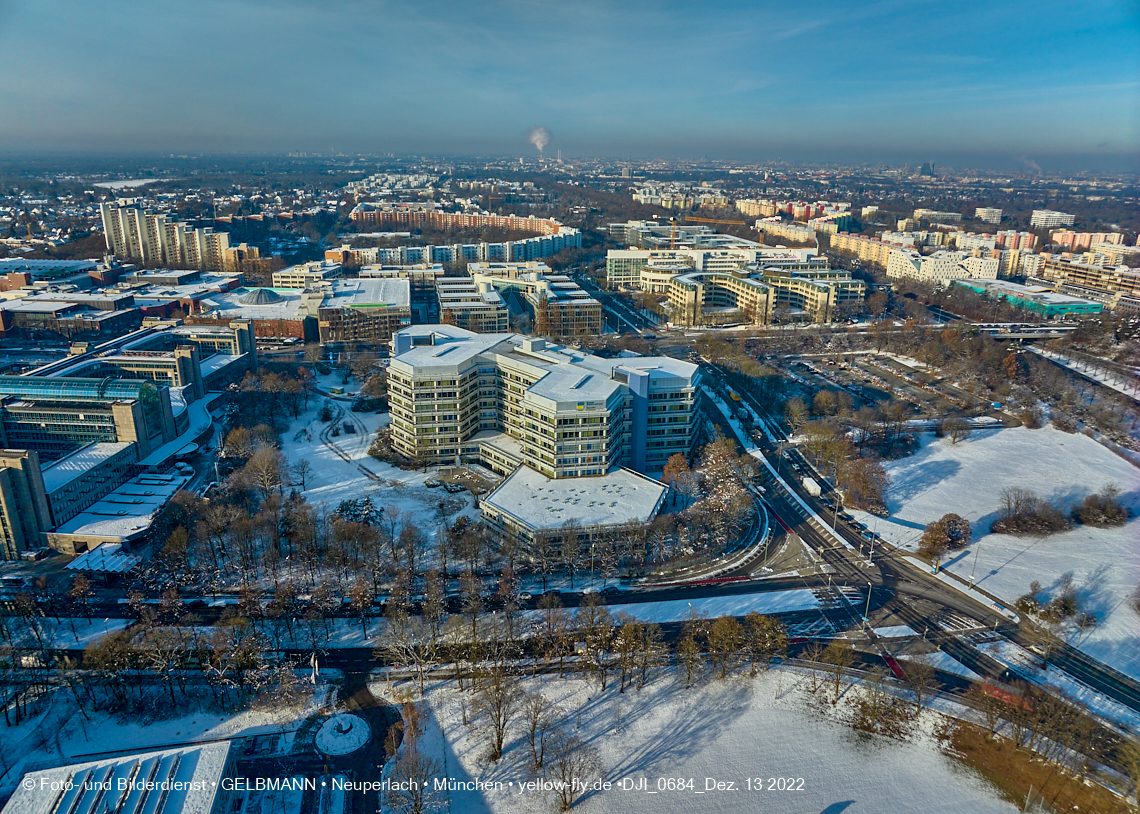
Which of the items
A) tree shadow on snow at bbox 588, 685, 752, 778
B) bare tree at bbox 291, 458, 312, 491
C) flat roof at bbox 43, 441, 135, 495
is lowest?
tree shadow on snow at bbox 588, 685, 752, 778

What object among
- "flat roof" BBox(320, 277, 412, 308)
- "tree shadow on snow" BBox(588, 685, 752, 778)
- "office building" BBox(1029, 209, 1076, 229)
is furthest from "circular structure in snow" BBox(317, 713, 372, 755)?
"office building" BBox(1029, 209, 1076, 229)

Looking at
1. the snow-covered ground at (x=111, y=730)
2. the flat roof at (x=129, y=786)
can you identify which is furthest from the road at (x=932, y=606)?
the flat roof at (x=129, y=786)

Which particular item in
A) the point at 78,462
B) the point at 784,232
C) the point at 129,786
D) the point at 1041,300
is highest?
the point at 784,232

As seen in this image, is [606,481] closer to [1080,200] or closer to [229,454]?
[229,454]

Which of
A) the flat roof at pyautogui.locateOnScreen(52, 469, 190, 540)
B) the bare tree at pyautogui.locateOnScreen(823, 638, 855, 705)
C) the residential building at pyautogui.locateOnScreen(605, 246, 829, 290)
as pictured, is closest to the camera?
the bare tree at pyautogui.locateOnScreen(823, 638, 855, 705)

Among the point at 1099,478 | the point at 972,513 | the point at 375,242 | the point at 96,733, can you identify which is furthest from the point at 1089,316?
the point at 375,242

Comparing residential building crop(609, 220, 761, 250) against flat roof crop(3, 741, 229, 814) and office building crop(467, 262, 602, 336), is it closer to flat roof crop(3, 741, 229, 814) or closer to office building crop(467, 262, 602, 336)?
office building crop(467, 262, 602, 336)

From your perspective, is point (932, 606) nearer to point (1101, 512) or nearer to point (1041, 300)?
point (1101, 512)

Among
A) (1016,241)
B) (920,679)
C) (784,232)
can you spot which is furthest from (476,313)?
(1016,241)
